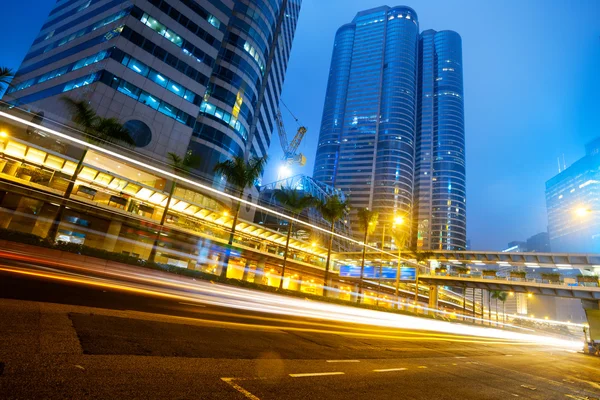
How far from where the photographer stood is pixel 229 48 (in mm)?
57344

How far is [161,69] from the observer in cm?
4584

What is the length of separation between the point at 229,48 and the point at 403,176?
14435cm

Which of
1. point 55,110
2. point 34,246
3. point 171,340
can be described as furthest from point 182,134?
point 171,340

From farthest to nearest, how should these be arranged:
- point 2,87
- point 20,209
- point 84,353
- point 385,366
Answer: point 20,209
point 2,87
point 385,366
point 84,353

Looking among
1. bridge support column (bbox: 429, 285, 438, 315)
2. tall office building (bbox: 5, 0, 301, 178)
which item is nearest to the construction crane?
tall office building (bbox: 5, 0, 301, 178)

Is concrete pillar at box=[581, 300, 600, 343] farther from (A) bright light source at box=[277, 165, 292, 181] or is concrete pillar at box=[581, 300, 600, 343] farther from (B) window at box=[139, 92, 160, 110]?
(A) bright light source at box=[277, 165, 292, 181]

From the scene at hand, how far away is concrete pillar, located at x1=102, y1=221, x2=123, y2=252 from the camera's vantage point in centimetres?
3244

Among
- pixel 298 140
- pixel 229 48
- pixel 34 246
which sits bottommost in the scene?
pixel 34 246

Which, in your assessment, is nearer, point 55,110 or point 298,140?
point 55,110

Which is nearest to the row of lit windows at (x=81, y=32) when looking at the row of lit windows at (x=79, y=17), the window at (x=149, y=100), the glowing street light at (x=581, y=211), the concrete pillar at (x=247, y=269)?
the row of lit windows at (x=79, y=17)

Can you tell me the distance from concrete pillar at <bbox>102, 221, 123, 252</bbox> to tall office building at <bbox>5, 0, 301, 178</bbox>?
42.6ft

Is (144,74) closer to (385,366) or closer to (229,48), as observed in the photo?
(229,48)

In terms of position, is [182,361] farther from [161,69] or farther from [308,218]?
[308,218]

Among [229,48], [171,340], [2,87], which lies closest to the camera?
[171,340]
